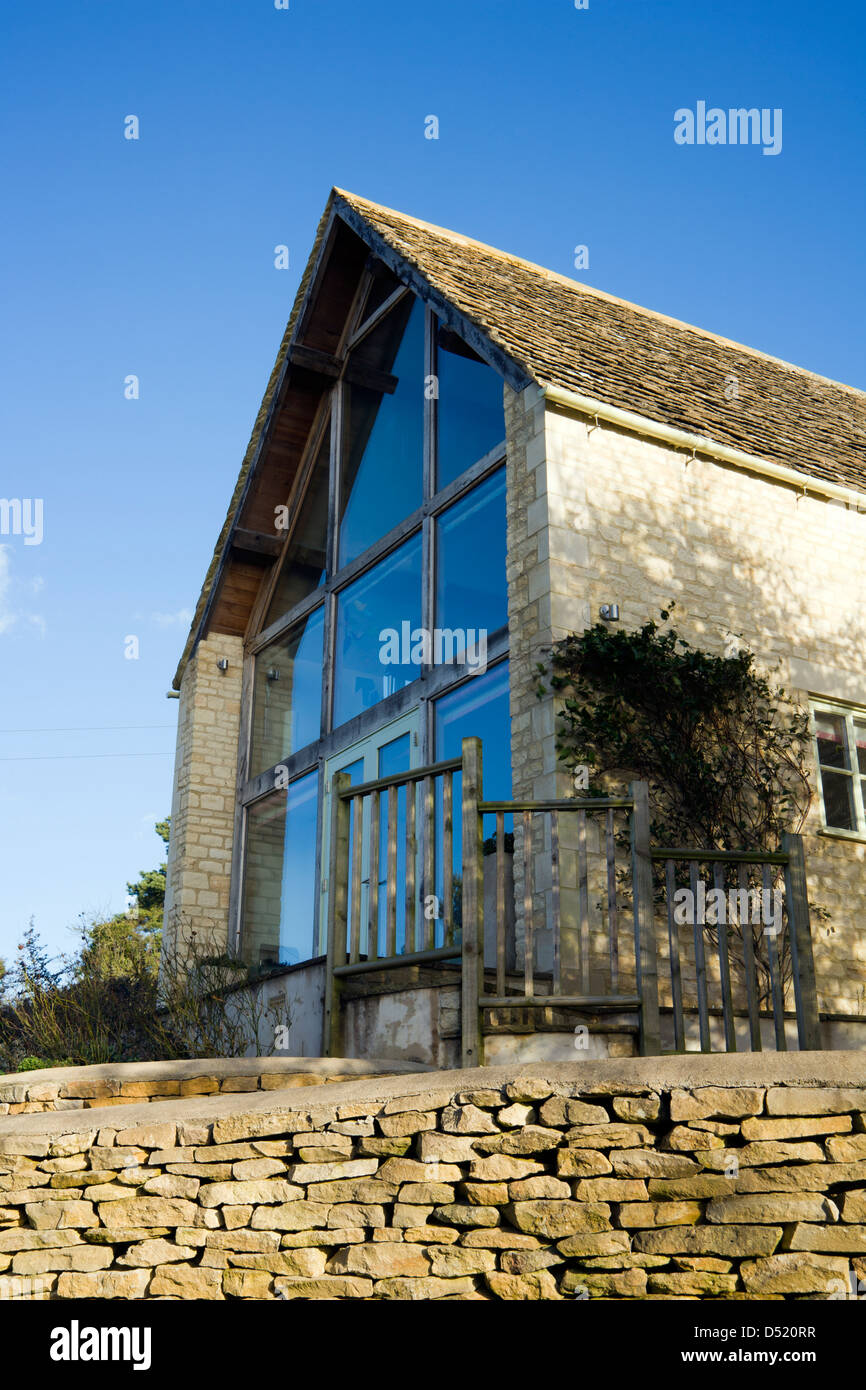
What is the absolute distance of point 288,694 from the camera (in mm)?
13602

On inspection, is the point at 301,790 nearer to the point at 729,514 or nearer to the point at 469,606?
the point at 469,606

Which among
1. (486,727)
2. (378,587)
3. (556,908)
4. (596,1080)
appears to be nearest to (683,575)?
(486,727)

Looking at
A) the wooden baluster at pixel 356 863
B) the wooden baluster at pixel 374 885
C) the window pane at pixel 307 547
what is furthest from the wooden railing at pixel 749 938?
the window pane at pixel 307 547

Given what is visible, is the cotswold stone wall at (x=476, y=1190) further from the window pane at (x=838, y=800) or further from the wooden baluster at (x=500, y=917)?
the window pane at (x=838, y=800)

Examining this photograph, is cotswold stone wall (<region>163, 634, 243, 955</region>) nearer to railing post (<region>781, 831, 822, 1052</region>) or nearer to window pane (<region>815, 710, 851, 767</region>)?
window pane (<region>815, 710, 851, 767</region>)

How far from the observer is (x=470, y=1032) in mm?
6441

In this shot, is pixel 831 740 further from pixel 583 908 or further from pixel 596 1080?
pixel 596 1080

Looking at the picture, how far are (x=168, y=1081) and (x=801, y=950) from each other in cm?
341

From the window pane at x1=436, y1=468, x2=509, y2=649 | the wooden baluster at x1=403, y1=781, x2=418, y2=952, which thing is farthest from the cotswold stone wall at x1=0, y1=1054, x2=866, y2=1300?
the window pane at x1=436, y1=468, x2=509, y2=649

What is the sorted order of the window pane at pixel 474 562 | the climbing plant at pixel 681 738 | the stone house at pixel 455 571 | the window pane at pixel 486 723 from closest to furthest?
the climbing plant at pixel 681 738, the stone house at pixel 455 571, the window pane at pixel 486 723, the window pane at pixel 474 562

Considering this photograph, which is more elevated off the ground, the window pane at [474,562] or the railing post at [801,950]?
the window pane at [474,562]

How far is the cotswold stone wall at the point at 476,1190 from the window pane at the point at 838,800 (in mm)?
5554

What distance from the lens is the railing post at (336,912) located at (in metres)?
7.41
